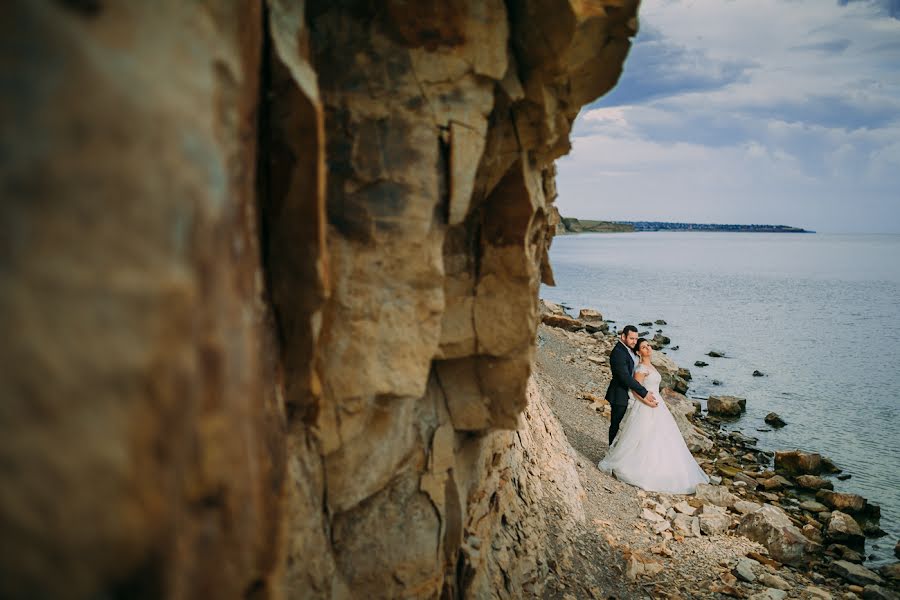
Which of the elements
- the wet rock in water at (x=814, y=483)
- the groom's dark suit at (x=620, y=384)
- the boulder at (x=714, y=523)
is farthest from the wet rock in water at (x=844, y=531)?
the groom's dark suit at (x=620, y=384)

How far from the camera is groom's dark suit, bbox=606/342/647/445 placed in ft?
39.3

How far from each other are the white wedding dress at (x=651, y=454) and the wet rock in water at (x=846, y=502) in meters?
4.02

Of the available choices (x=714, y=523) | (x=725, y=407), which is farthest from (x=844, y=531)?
(x=725, y=407)

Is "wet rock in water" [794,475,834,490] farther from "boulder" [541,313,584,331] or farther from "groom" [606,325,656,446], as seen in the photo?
"boulder" [541,313,584,331]

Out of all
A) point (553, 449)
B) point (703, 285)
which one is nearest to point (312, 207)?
point (553, 449)

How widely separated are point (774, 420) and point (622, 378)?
10579mm

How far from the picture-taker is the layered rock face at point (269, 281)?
1.67m

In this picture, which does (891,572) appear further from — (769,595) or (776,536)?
(769,595)

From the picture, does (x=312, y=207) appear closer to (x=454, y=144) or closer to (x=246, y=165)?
(x=246, y=165)

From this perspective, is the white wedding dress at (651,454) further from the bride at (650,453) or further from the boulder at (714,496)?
the boulder at (714,496)

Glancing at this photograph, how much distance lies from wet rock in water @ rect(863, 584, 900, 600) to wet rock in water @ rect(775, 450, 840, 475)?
5833mm

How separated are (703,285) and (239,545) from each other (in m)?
61.6

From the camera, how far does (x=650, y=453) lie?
11.5m

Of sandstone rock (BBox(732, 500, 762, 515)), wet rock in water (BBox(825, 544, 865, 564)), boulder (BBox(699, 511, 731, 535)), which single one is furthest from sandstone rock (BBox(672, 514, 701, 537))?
wet rock in water (BBox(825, 544, 865, 564))
